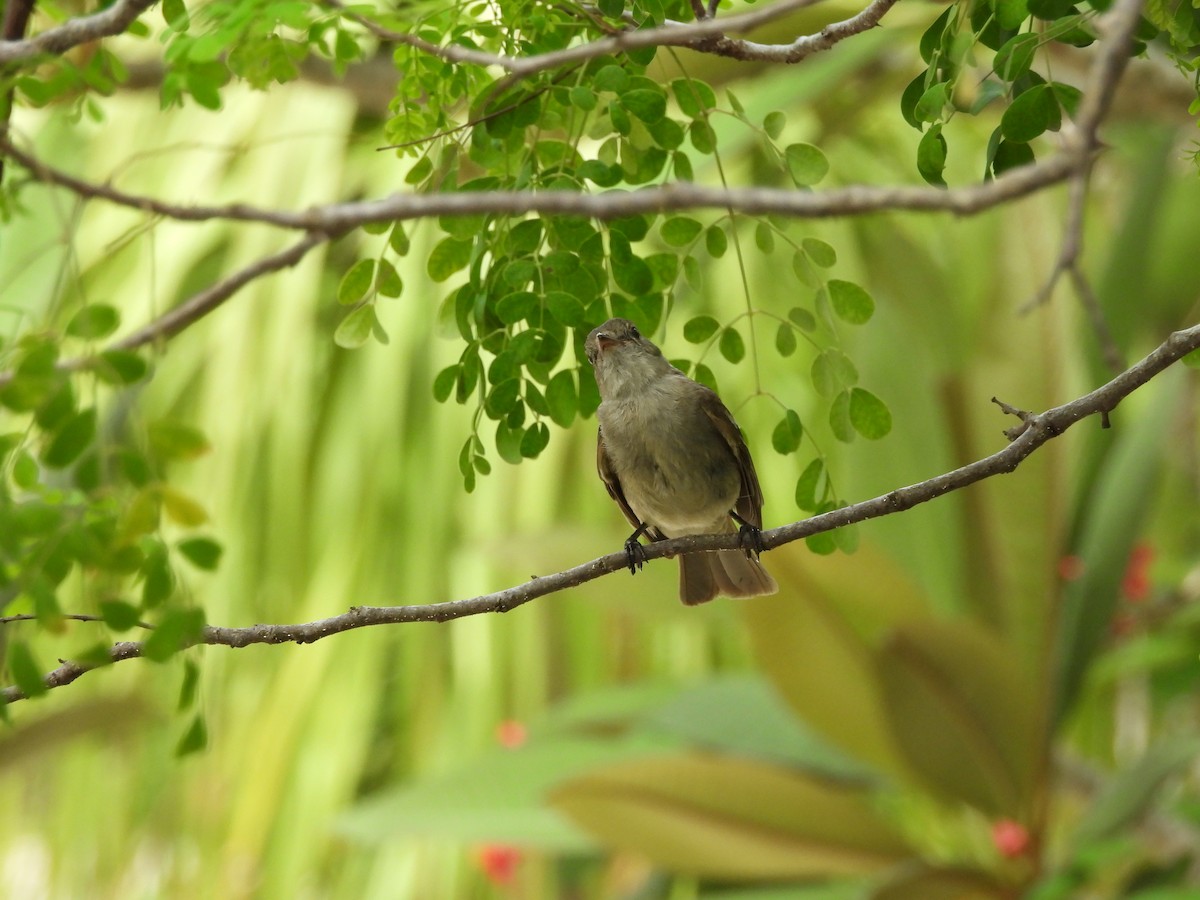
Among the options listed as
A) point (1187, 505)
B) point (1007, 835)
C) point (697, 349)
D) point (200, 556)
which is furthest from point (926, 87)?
point (1187, 505)

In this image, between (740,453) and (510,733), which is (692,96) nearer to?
(740,453)

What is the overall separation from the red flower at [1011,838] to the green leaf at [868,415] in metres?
2.24

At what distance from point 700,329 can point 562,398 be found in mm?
236

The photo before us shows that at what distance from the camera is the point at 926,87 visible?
1600mm

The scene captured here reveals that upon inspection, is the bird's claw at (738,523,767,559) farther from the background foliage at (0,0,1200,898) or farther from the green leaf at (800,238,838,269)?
the green leaf at (800,238,838,269)

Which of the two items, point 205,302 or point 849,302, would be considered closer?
point 205,302

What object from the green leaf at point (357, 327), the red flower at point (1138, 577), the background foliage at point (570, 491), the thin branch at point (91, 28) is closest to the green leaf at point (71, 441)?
the background foliage at point (570, 491)

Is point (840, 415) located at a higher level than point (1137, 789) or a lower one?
higher

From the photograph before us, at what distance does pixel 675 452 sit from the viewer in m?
2.68

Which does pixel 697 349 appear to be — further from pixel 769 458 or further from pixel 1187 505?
pixel 1187 505

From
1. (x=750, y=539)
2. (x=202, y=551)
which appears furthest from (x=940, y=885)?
(x=202, y=551)

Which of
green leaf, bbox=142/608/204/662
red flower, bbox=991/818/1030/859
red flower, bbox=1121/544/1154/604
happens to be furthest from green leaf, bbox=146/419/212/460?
red flower, bbox=1121/544/1154/604

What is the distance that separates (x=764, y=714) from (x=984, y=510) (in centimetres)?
92

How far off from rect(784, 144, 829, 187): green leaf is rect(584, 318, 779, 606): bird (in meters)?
0.89
